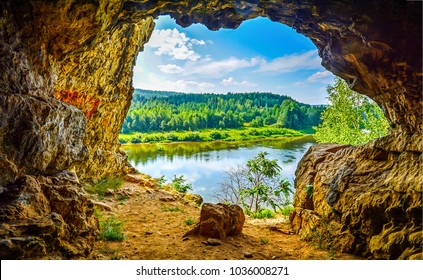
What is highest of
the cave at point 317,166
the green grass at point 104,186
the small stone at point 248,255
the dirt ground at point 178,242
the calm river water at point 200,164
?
the cave at point 317,166

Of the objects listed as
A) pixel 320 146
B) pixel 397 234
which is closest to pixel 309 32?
pixel 320 146

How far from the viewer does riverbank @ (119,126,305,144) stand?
6906 cm

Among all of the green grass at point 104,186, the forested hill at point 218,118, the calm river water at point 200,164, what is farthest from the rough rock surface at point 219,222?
the forested hill at point 218,118

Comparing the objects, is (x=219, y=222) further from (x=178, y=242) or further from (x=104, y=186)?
(x=104, y=186)

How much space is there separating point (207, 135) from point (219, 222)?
67.3 metres

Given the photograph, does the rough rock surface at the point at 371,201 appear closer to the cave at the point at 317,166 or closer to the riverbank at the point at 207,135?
the cave at the point at 317,166

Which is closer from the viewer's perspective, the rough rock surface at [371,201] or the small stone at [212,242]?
the rough rock surface at [371,201]

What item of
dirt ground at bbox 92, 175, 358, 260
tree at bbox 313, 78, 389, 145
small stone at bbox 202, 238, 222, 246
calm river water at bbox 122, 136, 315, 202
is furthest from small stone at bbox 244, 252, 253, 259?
calm river water at bbox 122, 136, 315, 202

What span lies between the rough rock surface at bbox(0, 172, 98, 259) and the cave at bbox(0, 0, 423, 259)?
20 millimetres

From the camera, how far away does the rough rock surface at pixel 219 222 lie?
26.9 feet

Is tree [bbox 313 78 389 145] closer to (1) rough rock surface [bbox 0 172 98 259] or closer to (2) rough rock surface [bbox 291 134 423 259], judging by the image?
(2) rough rock surface [bbox 291 134 423 259]

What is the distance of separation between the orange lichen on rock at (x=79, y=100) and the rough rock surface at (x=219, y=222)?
26.8 feet

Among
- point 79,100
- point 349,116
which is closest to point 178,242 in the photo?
point 79,100
